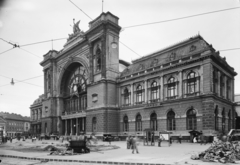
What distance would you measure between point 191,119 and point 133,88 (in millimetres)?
13132

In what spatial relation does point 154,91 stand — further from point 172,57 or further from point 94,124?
point 94,124

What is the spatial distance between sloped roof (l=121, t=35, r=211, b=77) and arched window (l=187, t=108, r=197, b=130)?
341 inches

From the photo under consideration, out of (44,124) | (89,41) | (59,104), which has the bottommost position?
(44,124)

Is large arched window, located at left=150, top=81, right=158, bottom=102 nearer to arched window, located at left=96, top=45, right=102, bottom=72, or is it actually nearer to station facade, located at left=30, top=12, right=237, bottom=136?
station facade, located at left=30, top=12, right=237, bottom=136

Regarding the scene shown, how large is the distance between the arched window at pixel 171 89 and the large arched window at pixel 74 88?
2163 centimetres

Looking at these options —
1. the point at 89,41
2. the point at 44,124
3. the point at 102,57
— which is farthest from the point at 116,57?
the point at 44,124

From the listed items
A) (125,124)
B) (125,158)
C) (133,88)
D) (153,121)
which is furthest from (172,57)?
(125,158)

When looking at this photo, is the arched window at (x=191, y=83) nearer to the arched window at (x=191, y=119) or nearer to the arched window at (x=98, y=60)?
the arched window at (x=191, y=119)

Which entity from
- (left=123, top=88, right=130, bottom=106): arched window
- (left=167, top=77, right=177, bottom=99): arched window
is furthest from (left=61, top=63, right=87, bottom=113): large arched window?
(left=167, top=77, right=177, bottom=99): arched window

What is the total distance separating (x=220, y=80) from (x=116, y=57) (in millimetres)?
19491

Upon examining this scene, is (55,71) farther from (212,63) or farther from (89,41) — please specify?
(212,63)

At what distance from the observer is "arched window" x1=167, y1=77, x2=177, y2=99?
3794 cm

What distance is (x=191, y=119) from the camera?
34969 millimetres

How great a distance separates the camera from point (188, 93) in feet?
117
